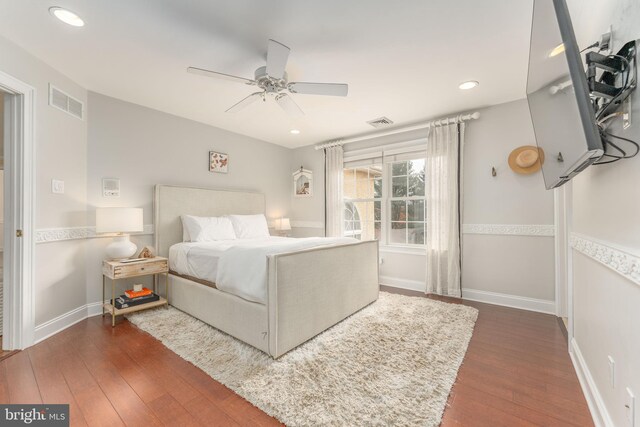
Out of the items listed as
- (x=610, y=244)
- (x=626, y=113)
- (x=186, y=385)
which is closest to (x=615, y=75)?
(x=626, y=113)

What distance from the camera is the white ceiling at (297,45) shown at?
1774mm

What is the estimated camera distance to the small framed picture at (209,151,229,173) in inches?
161

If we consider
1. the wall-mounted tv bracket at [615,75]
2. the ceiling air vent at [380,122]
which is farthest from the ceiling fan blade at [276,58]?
the ceiling air vent at [380,122]

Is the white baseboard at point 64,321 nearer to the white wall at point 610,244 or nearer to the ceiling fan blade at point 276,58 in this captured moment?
the ceiling fan blade at point 276,58

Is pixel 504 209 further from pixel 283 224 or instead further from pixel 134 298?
pixel 134 298

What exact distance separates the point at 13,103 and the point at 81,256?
1472 millimetres

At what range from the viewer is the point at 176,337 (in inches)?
94.2

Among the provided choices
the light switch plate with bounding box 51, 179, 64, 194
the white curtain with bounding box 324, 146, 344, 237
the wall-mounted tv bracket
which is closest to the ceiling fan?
the wall-mounted tv bracket

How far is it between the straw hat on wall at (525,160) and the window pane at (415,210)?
120 cm

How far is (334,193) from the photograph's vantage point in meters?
4.68

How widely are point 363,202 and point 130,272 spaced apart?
10.8 ft

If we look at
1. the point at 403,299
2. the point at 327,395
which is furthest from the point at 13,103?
the point at 403,299

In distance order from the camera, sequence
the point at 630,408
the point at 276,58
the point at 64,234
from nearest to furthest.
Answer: the point at 630,408
the point at 276,58
the point at 64,234

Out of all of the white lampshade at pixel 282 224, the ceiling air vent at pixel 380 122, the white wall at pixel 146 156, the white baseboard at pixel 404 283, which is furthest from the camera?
the white lampshade at pixel 282 224
